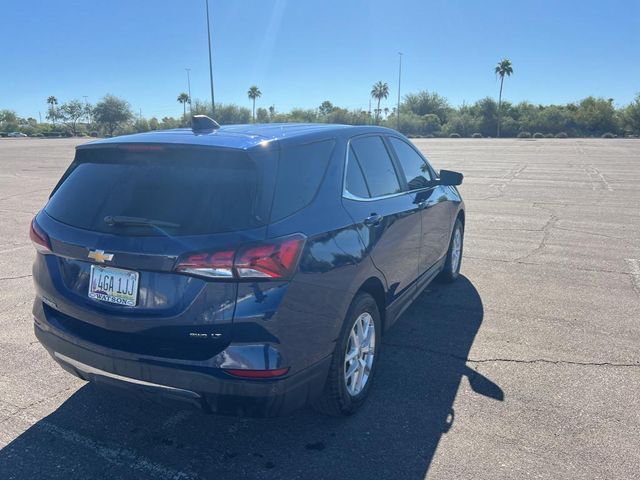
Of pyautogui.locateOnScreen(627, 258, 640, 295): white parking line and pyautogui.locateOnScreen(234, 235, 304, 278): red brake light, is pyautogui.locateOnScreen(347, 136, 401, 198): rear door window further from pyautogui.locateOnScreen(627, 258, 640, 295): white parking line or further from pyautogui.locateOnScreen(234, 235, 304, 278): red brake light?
pyautogui.locateOnScreen(627, 258, 640, 295): white parking line

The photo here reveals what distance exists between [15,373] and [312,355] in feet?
8.03

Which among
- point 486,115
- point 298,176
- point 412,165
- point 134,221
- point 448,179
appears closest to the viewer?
point 134,221

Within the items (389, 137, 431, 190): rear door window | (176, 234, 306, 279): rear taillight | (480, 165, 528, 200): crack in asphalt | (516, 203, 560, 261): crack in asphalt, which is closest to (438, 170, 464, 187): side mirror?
(389, 137, 431, 190): rear door window

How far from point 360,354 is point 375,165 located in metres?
1.38

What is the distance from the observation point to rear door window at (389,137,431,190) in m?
4.42

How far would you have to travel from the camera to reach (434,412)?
3316 mm

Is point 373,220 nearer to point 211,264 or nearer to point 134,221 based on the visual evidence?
point 211,264

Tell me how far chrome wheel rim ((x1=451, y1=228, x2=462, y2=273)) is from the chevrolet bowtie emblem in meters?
4.03

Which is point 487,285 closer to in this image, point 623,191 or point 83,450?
point 83,450

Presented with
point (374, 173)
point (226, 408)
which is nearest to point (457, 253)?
point (374, 173)

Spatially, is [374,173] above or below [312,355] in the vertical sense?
above

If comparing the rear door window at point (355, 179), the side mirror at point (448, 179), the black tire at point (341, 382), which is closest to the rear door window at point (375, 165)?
the rear door window at point (355, 179)

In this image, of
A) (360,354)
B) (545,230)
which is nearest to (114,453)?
(360,354)

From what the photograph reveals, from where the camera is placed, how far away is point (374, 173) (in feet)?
12.3
